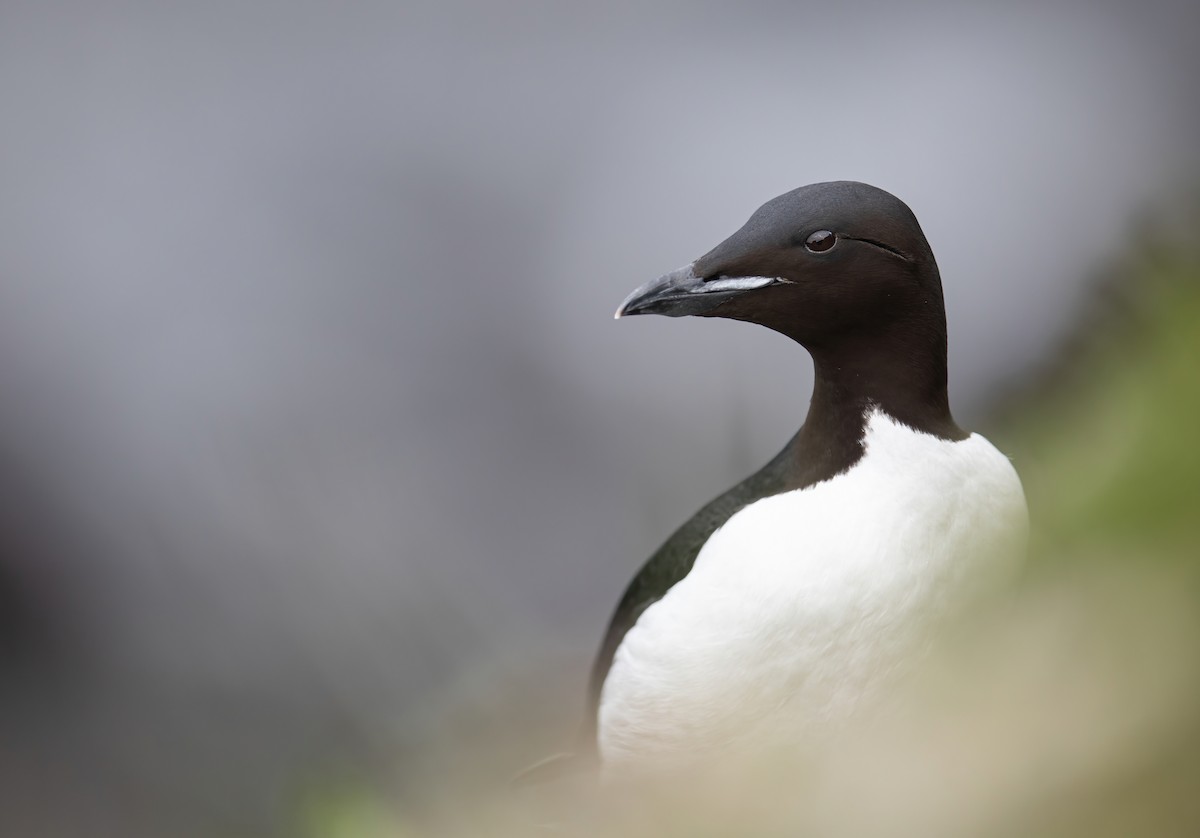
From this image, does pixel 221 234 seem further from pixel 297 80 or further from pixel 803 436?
pixel 803 436

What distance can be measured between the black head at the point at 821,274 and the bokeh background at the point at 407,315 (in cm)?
167

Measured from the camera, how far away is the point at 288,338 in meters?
3.23

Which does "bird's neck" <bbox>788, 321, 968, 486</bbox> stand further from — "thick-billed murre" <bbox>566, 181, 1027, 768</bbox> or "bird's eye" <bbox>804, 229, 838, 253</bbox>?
"bird's eye" <bbox>804, 229, 838, 253</bbox>

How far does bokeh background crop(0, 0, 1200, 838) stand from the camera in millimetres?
2885

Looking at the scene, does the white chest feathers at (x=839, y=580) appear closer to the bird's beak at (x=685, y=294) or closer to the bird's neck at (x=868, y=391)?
the bird's neck at (x=868, y=391)

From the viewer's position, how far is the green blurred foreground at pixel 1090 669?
301 mm

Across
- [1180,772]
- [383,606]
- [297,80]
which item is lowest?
[383,606]

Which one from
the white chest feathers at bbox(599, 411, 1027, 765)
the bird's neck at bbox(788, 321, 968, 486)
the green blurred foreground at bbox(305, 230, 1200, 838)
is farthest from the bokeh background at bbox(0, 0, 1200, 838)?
the green blurred foreground at bbox(305, 230, 1200, 838)

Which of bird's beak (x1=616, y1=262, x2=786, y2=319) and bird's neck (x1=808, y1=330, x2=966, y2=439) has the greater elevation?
bird's beak (x1=616, y1=262, x2=786, y2=319)

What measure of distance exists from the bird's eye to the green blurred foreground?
26.8 inches

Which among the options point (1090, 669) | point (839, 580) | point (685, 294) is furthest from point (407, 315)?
point (1090, 669)

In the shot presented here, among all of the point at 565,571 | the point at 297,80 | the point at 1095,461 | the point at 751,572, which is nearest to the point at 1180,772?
the point at 1095,461

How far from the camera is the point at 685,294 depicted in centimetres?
116

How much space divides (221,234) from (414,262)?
1.79 feet
